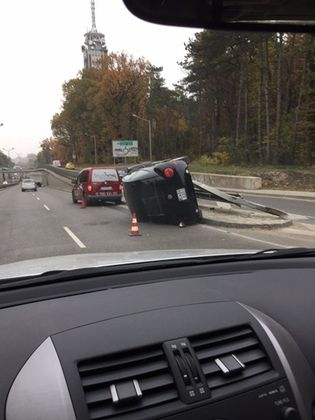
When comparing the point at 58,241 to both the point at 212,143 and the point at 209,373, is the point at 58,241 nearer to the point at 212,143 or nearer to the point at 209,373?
the point at 209,373

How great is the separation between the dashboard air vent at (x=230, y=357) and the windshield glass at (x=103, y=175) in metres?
20.7

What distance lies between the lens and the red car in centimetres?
2244

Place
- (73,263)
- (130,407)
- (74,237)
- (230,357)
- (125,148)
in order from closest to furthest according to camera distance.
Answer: (130,407) → (230,357) → (73,263) → (74,237) → (125,148)

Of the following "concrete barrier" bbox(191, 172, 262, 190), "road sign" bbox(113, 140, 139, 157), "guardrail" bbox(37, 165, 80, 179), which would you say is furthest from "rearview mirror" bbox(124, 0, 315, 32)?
"road sign" bbox(113, 140, 139, 157)

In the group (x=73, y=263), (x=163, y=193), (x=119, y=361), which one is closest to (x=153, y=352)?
(x=119, y=361)

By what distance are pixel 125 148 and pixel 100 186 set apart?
193 ft

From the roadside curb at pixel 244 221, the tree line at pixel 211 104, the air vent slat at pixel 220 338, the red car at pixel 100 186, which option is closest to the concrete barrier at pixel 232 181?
the tree line at pixel 211 104

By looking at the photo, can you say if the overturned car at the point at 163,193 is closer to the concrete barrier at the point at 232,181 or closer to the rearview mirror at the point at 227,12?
the rearview mirror at the point at 227,12

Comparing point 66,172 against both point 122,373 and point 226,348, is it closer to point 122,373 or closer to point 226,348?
point 226,348

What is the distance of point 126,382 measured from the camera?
79.6 inches

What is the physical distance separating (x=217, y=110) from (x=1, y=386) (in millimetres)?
67391

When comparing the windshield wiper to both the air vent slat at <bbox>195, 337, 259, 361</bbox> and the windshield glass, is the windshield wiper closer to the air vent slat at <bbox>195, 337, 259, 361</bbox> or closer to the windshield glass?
the air vent slat at <bbox>195, 337, 259, 361</bbox>

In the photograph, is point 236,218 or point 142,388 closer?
point 142,388

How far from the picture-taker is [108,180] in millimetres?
22828
